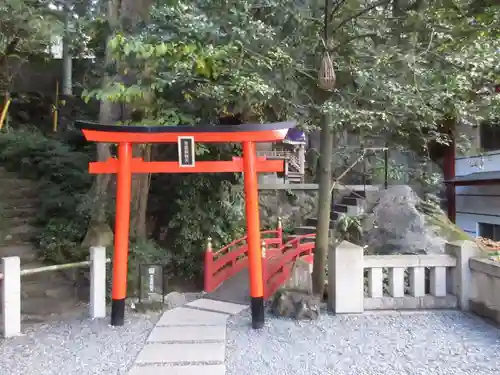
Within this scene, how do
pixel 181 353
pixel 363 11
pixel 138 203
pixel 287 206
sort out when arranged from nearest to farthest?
1. pixel 181 353
2. pixel 363 11
3. pixel 138 203
4. pixel 287 206

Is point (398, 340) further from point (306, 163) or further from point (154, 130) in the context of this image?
point (306, 163)

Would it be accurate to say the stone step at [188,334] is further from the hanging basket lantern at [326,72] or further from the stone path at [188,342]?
the hanging basket lantern at [326,72]

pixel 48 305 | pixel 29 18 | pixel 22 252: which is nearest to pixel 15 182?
pixel 22 252

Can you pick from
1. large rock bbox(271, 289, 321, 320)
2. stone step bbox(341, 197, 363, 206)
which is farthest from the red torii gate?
stone step bbox(341, 197, 363, 206)

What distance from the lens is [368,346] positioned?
493 centimetres

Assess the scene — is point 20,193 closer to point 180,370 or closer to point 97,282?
point 97,282

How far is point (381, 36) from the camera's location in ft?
20.7

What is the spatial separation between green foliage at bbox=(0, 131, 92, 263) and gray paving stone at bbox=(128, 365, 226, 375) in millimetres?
4306

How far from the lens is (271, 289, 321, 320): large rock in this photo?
594cm

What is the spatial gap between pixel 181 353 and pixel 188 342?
37cm

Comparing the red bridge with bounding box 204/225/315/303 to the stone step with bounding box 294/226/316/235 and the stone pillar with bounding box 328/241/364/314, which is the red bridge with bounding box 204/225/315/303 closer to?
the stone pillar with bounding box 328/241/364/314

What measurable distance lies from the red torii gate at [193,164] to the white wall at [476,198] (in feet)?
27.4

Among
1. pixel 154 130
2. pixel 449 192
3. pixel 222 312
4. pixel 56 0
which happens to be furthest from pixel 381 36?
pixel 449 192

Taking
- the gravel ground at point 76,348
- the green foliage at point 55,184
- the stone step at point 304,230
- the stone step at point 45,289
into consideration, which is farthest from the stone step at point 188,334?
the stone step at point 304,230
